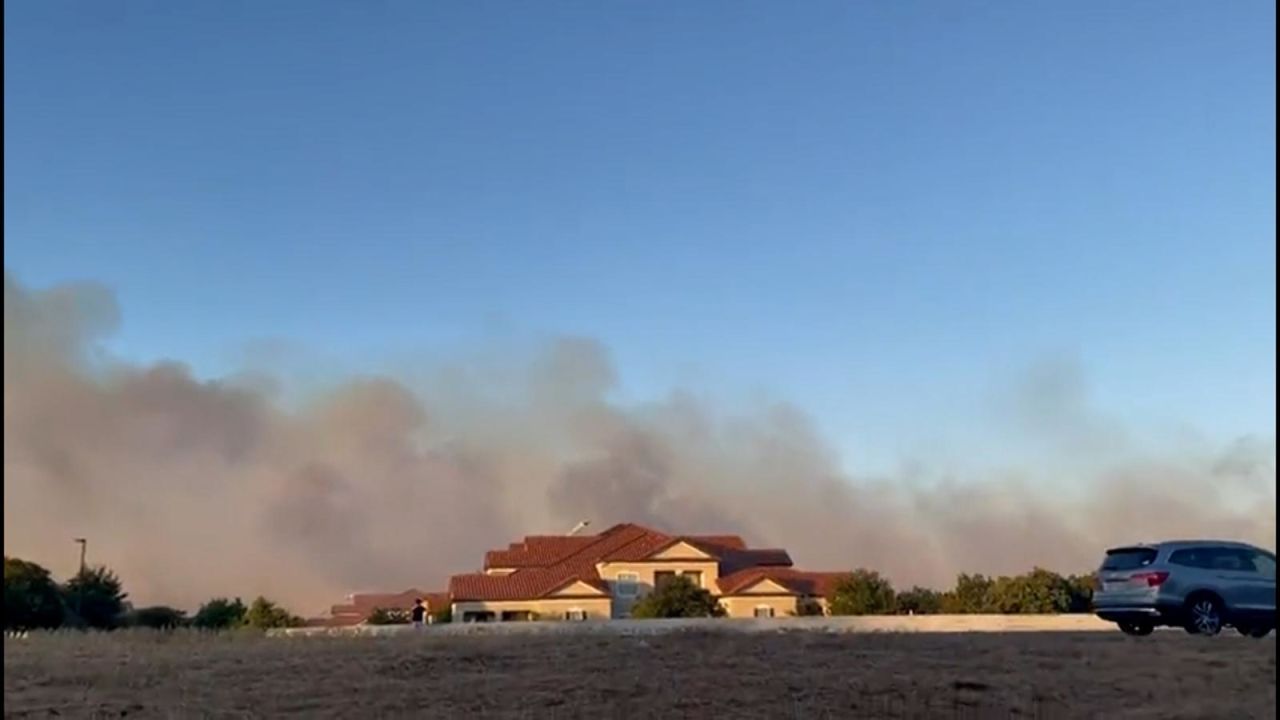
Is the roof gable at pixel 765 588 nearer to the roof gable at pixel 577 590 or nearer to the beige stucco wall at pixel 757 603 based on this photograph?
the beige stucco wall at pixel 757 603

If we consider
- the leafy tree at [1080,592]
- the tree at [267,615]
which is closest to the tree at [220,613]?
the tree at [267,615]

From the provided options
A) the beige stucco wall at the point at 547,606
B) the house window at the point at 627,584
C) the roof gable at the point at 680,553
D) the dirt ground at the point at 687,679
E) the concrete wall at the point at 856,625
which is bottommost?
the dirt ground at the point at 687,679

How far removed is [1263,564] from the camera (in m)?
22.6

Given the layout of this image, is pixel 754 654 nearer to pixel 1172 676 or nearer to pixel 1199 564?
pixel 1172 676

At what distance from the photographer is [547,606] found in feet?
214

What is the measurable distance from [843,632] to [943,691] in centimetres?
674

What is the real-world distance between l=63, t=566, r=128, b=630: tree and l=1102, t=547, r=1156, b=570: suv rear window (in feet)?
124

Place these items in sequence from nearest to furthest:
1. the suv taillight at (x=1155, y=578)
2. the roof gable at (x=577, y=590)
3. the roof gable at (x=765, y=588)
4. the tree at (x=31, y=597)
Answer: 1. the suv taillight at (x=1155, y=578)
2. the tree at (x=31, y=597)
3. the roof gable at (x=577, y=590)
4. the roof gable at (x=765, y=588)

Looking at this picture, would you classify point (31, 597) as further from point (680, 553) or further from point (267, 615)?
point (680, 553)

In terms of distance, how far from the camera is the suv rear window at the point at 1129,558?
23.0 m

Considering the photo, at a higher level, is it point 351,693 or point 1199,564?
point 1199,564

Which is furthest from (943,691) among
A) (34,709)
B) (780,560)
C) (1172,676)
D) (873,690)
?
(780,560)

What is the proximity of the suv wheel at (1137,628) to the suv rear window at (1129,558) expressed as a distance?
994 millimetres

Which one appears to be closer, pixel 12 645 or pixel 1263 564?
pixel 1263 564
